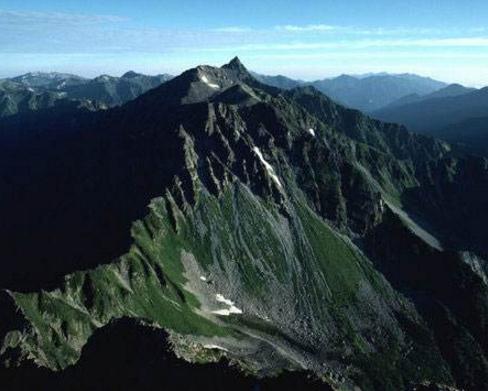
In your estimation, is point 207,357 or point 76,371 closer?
point 76,371

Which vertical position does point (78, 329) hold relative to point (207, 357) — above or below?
below

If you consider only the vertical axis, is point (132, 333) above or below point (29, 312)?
above

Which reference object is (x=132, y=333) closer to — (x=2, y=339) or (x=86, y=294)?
(x=2, y=339)

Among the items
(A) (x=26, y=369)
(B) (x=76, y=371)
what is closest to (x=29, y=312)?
(A) (x=26, y=369)

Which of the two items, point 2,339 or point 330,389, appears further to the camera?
point 2,339

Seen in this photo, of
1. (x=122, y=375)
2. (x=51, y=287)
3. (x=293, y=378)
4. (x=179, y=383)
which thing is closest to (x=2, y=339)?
(x=51, y=287)

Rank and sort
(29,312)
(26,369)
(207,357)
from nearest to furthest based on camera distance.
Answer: (26,369) → (207,357) → (29,312)

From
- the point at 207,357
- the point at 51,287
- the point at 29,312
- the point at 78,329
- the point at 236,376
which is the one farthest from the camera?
the point at 51,287

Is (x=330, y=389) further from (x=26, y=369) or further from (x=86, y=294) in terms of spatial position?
(x=86, y=294)

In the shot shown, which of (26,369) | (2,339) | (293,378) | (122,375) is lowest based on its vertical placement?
(2,339)
